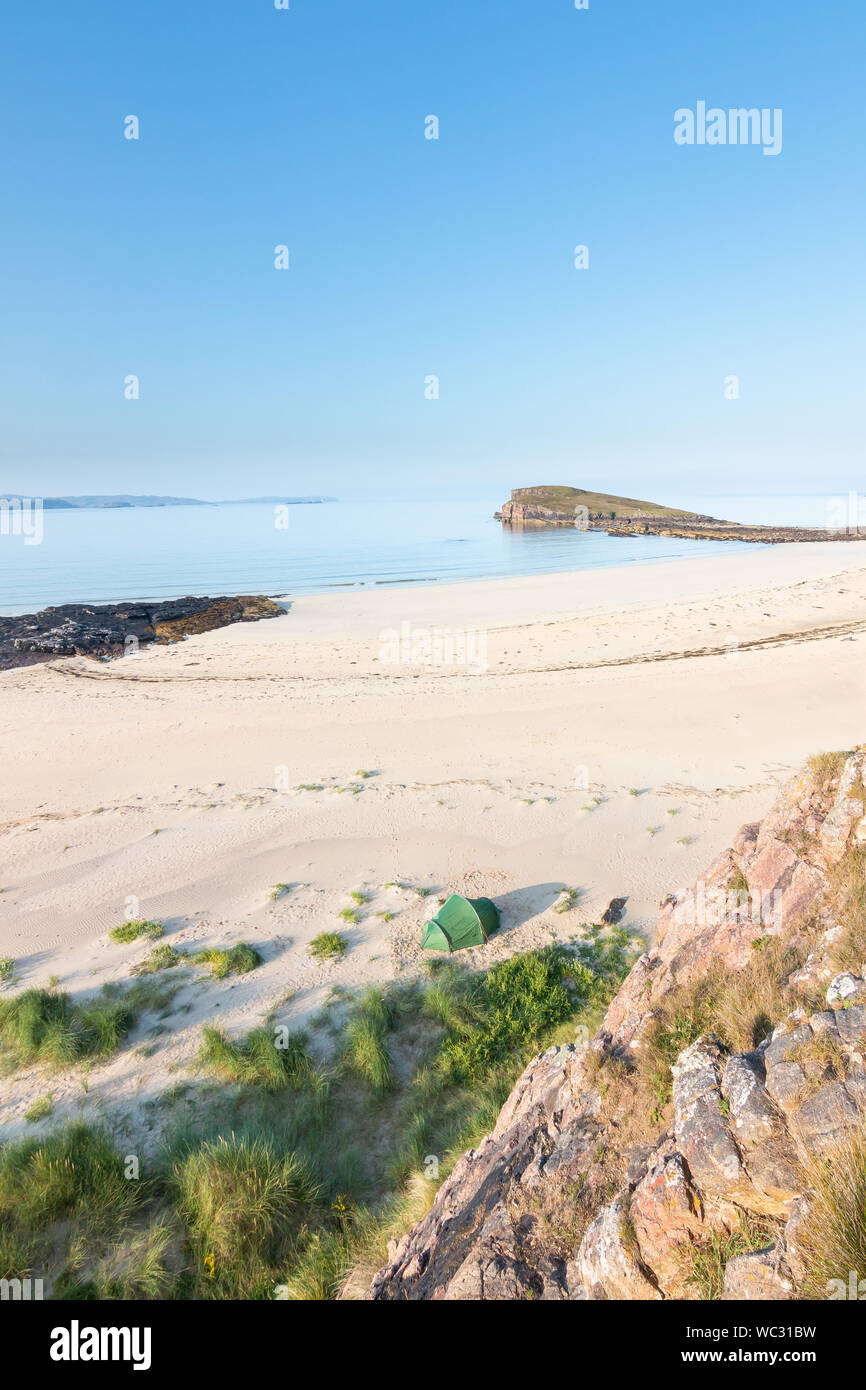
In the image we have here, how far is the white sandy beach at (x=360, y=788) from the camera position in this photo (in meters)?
10.5

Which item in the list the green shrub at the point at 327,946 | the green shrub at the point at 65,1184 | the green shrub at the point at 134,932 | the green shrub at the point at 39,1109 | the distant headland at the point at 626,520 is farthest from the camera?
the distant headland at the point at 626,520

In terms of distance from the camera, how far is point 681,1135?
151 inches

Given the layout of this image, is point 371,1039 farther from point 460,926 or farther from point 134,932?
point 134,932

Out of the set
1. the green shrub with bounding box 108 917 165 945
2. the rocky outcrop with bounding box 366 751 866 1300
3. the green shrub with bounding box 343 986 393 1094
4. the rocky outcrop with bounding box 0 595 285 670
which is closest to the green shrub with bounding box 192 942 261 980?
the green shrub with bounding box 108 917 165 945

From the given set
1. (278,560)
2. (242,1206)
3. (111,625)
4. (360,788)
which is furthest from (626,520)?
(242,1206)

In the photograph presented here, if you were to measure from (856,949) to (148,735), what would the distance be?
20.7 m

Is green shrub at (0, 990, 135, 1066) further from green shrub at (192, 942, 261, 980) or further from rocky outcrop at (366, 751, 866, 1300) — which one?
rocky outcrop at (366, 751, 866, 1300)

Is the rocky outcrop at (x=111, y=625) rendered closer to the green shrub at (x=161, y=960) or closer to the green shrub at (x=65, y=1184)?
the green shrub at (x=161, y=960)

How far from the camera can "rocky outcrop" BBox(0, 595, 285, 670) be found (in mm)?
33812

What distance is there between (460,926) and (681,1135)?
6598 millimetres

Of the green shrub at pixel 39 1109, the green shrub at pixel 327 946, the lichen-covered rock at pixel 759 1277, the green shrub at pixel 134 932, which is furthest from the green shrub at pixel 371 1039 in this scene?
the lichen-covered rock at pixel 759 1277

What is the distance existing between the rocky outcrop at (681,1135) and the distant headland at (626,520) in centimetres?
9543
